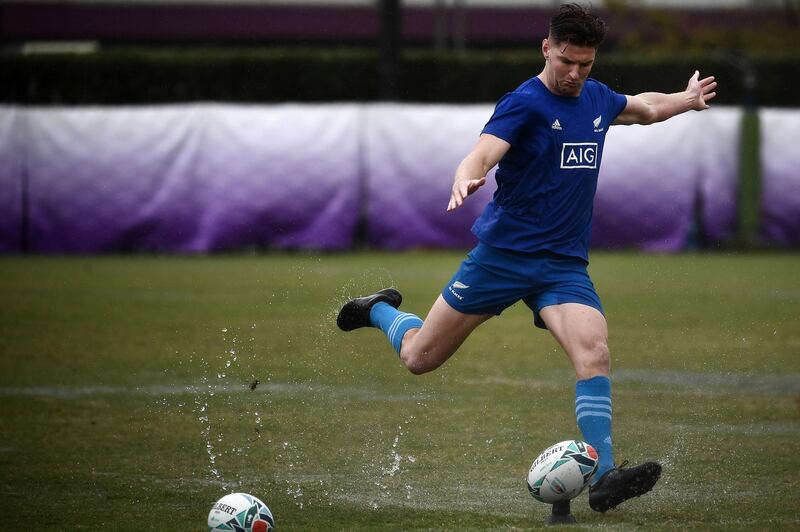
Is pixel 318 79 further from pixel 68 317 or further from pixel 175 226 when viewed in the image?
pixel 68 317

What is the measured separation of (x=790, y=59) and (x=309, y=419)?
2260cm

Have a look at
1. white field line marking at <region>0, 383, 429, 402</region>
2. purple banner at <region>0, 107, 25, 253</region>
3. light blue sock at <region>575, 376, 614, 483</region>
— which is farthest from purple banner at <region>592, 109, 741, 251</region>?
light blue sock at <region>575, 376, 614, 483</region>

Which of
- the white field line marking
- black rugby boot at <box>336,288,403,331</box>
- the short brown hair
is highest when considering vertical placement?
the short brown hair

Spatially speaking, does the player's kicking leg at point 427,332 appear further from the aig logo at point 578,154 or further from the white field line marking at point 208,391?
the white field line marking at point 208,391

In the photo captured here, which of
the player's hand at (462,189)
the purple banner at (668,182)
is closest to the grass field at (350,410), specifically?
the player's hand at (462,189)

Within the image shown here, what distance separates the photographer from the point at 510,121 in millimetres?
6184

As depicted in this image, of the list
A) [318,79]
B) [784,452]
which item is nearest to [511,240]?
[784,452]

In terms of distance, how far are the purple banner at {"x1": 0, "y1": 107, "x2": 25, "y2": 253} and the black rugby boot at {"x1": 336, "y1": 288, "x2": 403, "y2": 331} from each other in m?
12.6

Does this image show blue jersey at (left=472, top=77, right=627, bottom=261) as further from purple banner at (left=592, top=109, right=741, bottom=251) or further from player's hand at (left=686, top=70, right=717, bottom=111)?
purple banner at (left=592, top=109, right=741, bottom=251)

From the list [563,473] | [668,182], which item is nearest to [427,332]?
[563,473]

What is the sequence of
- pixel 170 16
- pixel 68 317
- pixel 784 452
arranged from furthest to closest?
pixel 170 16 → pixel 68 317 → pixel 784 452

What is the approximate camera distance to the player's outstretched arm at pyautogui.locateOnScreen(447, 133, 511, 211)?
5.69 meters

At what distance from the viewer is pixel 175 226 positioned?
19562mm

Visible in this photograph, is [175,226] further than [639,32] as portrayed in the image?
No
